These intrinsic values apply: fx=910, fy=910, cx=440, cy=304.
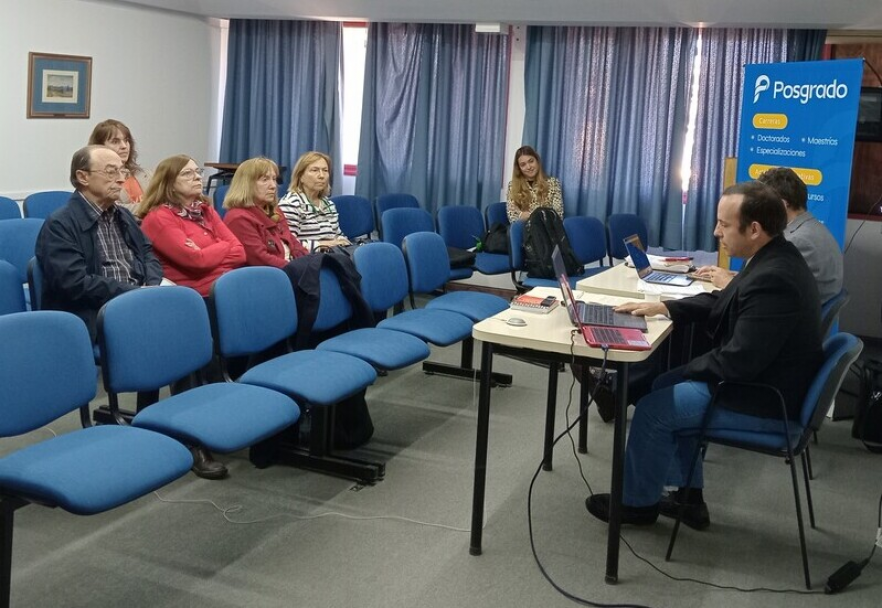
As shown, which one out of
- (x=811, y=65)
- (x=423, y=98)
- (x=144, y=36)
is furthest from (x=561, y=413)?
(x=144, y=36)

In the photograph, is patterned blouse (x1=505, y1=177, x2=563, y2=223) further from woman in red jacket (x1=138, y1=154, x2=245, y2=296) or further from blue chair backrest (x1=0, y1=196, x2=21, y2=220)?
blue chair backrest (x1=0, y1=196, x2=21, y2=220)

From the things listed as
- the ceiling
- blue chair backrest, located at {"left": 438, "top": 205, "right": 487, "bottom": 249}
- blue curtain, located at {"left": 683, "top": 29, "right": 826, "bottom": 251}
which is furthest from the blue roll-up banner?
blue chair backrest, located at {"left": 438, "top": 205, "right": 487, "bottom": 249}

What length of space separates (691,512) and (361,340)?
1529 millimetres

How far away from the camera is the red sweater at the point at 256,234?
4.68 m

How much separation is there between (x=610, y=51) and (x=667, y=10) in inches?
28.8

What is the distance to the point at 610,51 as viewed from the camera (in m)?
7.15

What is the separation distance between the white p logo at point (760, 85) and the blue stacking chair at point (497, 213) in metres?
2.11

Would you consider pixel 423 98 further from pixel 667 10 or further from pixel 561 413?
pixel 561 413

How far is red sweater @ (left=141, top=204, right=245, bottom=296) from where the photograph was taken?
4.19m

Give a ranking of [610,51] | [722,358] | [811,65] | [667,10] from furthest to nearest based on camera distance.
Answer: [610,51], [667,10], [811,65], [722,358]

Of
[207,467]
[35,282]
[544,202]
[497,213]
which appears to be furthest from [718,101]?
[35,282]

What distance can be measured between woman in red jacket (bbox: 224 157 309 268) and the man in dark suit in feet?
6.96

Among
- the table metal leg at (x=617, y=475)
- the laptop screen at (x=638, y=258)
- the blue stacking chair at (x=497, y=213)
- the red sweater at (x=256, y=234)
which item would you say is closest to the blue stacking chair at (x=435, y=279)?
the red sweater at (x=256, y=234)

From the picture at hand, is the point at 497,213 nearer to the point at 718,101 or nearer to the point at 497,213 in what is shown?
the point at 497,213
